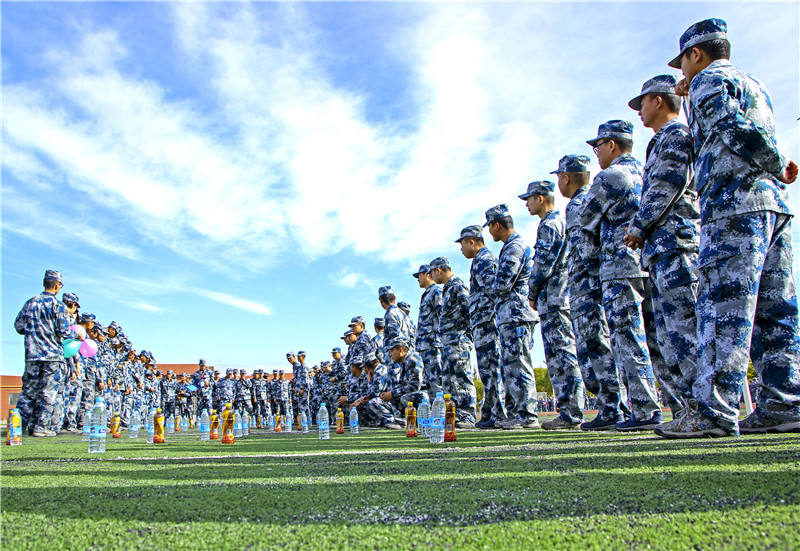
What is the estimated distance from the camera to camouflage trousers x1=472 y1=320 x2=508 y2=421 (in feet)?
27.3

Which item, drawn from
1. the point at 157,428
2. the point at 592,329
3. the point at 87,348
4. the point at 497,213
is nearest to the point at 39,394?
the point at 87,348

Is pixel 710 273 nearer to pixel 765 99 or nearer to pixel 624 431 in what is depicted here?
pixel 765 99

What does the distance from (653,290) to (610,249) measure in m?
0.56

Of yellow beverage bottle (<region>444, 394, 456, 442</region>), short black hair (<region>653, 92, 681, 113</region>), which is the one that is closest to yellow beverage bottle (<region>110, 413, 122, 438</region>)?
yellow beverage bottle (<region>444, 394, 456, 442</region>)

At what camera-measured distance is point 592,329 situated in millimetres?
5895

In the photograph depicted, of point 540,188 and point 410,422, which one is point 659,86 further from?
point 410,422

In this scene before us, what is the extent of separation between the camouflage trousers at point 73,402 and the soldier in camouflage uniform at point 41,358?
300cm

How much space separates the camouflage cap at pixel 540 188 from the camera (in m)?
7.71

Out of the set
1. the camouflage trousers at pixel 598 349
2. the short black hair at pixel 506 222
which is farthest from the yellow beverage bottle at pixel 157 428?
the short black hair at pixel 506 222

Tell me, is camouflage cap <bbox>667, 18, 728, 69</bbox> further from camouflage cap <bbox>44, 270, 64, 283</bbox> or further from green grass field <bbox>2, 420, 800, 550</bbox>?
camouflage cap <bbox>44, 270, 64, 283</bbox>

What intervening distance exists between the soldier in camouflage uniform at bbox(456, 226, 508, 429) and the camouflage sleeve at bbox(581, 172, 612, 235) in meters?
2.87

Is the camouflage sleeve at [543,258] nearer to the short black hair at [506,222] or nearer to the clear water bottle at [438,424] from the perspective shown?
the short black hair at [506,222]

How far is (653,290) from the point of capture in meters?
5.11

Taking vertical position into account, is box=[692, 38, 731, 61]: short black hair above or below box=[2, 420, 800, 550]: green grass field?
above
